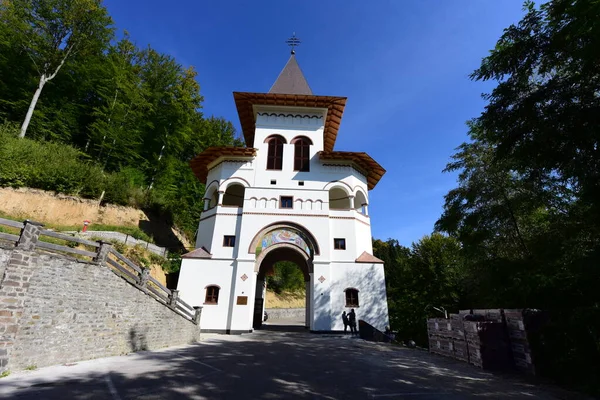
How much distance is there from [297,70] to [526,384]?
25258 mm

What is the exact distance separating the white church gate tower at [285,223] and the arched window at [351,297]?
0.20ft

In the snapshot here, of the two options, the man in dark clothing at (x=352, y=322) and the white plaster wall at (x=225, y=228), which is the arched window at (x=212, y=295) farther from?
the man in dark clothing at (x=352, y=322)

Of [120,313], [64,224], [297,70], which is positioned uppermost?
[297,70]

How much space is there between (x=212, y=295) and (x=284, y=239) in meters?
5.42

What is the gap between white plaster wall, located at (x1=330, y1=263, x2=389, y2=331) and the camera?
640 inches

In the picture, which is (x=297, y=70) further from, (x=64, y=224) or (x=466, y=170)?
(x=64, y=224)

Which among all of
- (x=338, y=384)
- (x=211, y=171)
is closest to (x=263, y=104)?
(x=211, y=171)

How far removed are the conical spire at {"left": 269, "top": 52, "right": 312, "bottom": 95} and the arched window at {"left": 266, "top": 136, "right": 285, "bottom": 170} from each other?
4958mm

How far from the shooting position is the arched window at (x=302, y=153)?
65.4 feet

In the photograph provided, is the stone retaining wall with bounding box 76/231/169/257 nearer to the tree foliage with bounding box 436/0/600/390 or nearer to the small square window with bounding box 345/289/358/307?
the small square window with bounding box 345/289/358/307

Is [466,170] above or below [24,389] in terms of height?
above

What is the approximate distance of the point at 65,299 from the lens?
273 inches

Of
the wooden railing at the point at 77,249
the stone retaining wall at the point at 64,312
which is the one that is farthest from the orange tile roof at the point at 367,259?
the stone retaining wall at the point at 64,312

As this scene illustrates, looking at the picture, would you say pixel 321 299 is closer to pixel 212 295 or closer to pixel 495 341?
pixel 212 295
